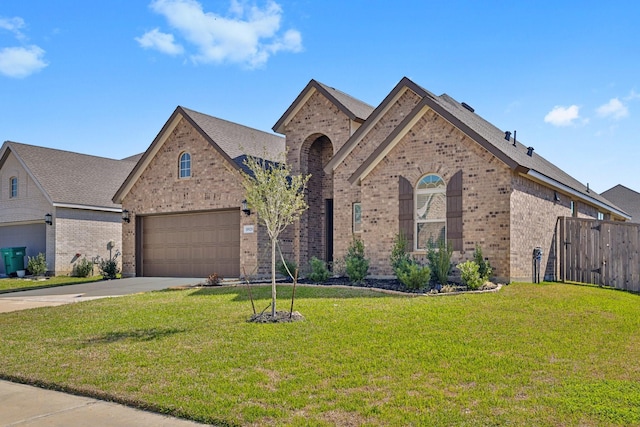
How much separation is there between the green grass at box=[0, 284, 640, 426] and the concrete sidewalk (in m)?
0.16

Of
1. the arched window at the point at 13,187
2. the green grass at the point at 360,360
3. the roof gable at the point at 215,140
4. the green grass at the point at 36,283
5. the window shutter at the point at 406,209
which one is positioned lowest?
the green grass at the point at 36,283

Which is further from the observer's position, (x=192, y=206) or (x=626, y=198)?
(x=626, y=198)

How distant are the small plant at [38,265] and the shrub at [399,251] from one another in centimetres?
1606

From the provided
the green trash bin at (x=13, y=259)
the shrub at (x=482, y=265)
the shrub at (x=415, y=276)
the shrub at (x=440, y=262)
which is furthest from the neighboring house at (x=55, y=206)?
the shrub at (x=482, y=265)

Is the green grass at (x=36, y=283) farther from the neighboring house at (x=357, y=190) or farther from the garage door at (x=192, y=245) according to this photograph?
the garage door at (x=192, y=245)

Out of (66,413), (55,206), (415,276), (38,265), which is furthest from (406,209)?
(38,265)

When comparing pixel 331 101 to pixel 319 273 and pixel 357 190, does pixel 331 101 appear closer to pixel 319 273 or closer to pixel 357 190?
pixel 357 190

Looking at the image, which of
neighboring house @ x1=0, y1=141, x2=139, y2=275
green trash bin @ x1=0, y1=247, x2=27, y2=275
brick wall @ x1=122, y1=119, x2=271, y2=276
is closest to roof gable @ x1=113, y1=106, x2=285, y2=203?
brick wall @ x1=122, y1=119, x2=271, y2=276

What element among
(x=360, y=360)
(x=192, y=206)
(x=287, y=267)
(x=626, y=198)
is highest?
(x=626, y=198)

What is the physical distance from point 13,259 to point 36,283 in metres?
4.73

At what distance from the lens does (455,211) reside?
15.0 m

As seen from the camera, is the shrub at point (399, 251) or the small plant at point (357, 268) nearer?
the shrub at point (399, 251)

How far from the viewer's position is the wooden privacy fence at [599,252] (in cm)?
1534

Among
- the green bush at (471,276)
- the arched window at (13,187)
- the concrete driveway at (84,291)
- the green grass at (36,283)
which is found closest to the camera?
the green bush at (471,276)
